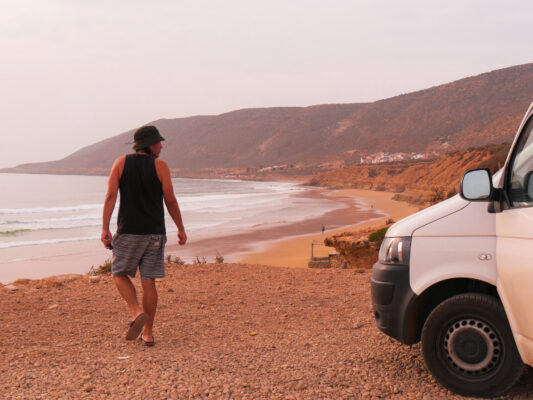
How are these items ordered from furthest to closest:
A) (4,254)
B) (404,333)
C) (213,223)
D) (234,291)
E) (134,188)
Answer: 1. (213,223)
2. (4,254)
3. (234,291)
4. (134,188)
5. (404,333)

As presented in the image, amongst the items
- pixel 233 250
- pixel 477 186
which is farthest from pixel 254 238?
pixel 477 186

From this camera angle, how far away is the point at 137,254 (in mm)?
4852

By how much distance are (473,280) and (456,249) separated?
32 centimetres

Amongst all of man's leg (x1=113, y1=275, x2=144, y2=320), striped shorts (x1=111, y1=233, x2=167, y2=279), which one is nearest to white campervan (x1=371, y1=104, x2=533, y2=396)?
striped shorts (x1=111, y1=233, x2=167, y2=279)

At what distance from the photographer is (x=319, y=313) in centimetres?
667

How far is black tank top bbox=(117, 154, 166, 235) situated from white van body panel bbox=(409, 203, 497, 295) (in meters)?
2.33

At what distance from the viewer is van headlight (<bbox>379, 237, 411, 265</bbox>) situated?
3.86 metres

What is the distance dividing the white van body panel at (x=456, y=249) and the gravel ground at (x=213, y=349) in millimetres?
840

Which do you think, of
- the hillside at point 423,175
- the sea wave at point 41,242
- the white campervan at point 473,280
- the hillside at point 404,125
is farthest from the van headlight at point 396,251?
the hillside at point 404,125

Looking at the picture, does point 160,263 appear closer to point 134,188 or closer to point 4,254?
point 134,188

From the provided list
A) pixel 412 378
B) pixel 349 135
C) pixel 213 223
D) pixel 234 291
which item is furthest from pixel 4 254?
pixel 349 135

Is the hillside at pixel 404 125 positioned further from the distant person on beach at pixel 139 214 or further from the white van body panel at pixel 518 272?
the white van body panel at pixel 518 272

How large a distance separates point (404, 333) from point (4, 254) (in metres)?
20.5

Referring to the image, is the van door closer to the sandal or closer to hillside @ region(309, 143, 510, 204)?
the sandal
